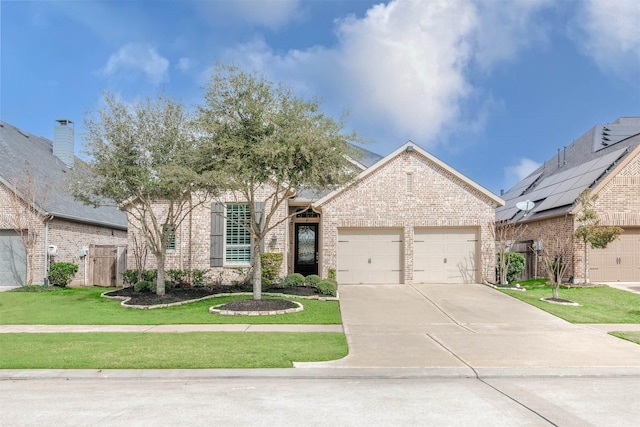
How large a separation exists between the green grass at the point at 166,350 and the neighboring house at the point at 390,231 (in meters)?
8.41

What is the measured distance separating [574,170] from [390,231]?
35.6 ft

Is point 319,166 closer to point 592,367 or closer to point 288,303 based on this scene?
point 288,303

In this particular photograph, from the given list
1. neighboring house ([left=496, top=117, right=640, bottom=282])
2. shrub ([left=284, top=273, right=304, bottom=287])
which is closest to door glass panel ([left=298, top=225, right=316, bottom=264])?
shrub ([left=284, top=273, right=304, bottom=287])

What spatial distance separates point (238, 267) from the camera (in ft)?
59.7

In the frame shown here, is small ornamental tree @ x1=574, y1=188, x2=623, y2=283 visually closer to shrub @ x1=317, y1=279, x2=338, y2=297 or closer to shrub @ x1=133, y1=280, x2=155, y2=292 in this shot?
shrub @ x1=317, y1=279, x2=338, y2=297

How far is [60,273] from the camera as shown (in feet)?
61.4

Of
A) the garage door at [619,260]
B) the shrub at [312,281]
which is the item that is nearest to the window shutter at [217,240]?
the shrub at [312,281]

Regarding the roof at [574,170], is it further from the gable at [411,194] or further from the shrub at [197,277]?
the shrub at [197,277]

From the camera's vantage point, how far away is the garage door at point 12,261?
18.9 m

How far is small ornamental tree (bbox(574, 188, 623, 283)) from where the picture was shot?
1694 cm

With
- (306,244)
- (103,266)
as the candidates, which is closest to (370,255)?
(306,244)

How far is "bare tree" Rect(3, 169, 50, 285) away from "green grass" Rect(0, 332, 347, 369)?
32.2ft

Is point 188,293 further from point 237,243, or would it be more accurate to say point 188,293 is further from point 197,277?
point 237,243

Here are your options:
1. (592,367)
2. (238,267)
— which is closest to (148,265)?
(238,267)
